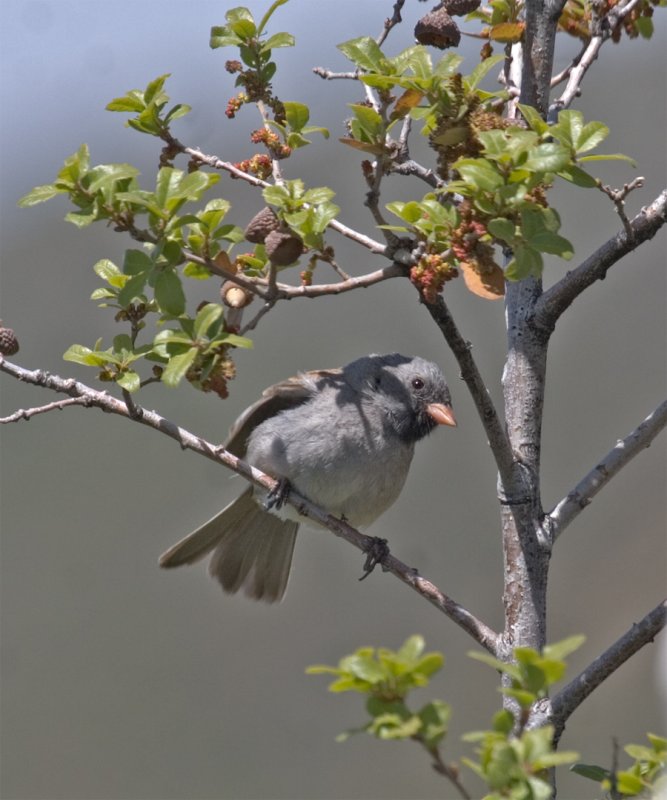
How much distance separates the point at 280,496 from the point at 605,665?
1953 mm

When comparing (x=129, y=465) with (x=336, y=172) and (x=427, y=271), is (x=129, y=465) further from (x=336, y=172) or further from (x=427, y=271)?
(x=427, y=271)

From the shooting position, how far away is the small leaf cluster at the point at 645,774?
192 centimetres

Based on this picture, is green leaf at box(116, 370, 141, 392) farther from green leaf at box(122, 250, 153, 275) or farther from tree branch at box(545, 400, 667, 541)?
tree branch at box(545, 400, 667, 541)

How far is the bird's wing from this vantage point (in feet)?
16.0

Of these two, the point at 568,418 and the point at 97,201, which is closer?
the point at 97,201

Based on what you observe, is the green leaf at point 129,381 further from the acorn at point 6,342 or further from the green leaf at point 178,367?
the acorn at point 6,342

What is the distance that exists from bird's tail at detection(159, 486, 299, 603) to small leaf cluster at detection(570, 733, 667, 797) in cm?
331

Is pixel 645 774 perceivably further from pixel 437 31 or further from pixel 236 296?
pixel 437 31

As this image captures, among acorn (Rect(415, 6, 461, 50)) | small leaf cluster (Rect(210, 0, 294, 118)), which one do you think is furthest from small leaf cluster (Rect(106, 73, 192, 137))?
acorn (Rect(415, 6, 461, 50))

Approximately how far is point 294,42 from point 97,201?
92 centimetres

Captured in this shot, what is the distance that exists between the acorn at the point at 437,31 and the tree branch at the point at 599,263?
0.73m

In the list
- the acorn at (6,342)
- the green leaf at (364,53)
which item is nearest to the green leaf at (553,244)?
the green leaf at (364,53)

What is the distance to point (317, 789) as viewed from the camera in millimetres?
8203

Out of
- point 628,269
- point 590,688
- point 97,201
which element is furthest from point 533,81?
point 628,269
